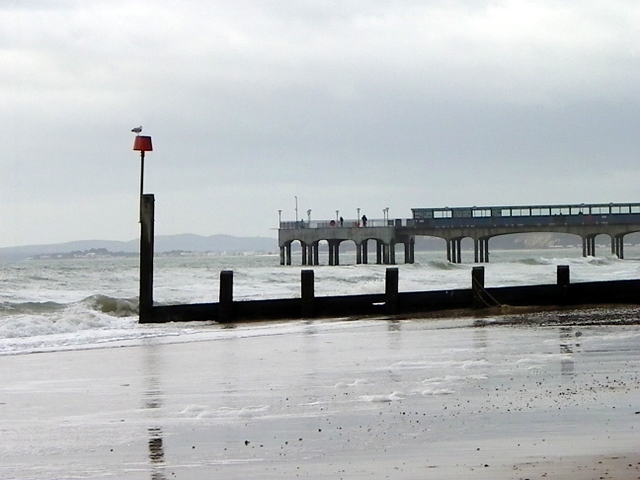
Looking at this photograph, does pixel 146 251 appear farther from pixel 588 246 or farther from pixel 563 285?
pixel 588 246

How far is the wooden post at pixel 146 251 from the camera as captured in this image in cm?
Answer: 2417

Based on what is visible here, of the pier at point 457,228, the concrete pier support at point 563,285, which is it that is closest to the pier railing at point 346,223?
the pier at point 457,228

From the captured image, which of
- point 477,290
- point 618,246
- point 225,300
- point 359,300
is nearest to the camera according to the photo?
point 225,300

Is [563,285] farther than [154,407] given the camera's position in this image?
Yes

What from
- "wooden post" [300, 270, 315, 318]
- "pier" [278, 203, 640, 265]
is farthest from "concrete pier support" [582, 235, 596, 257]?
"wooden post" [300, 270, 315, 318]

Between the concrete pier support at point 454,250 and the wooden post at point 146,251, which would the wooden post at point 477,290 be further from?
the concrete pier support at point 454,250

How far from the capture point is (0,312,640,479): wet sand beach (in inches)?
308

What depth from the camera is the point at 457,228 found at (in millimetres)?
101812

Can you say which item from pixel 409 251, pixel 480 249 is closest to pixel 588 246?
pixel 480 249

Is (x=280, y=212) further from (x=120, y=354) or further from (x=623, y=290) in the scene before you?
(x=120, y=354)

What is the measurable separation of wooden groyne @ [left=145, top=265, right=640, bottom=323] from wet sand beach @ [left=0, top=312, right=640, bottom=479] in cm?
716

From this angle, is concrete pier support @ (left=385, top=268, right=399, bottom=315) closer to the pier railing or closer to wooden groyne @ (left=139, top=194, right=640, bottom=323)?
wooden groyne @ (left=139, top=194, right=640, bottom=323)

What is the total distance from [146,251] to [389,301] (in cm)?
549

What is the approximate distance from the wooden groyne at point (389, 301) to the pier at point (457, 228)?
233ft
